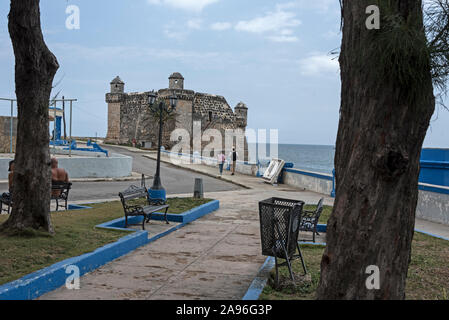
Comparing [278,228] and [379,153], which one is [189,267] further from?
[379,153]

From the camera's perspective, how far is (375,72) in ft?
11.8

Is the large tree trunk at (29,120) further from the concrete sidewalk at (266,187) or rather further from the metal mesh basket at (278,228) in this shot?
the concrete sidewalk at (266,187)

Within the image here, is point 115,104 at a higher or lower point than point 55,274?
higher

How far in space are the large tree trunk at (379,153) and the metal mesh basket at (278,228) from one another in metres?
1.56

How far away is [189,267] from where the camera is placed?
6340mm

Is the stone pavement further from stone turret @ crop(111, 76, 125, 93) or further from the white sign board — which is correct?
stone turret @ crop(111, 76, 125, 93)

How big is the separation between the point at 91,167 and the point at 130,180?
1.70m

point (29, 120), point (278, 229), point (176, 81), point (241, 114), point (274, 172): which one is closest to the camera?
point (278, 229)

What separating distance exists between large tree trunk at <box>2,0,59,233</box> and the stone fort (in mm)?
37037

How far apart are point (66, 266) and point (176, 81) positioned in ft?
132

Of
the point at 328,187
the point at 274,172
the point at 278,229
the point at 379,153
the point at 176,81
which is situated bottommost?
the point at 328,187

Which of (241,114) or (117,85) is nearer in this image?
(241,114)

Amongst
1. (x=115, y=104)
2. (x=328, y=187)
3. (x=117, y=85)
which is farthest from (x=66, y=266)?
(x=115, y=104)
